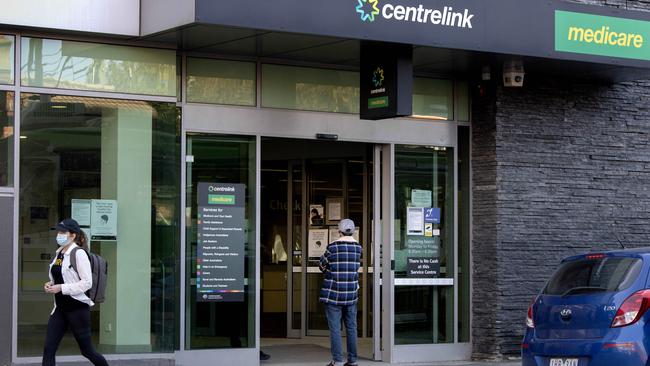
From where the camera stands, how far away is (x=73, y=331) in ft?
32.4

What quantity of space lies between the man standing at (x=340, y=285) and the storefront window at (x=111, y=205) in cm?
178

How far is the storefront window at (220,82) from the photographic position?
12.3m

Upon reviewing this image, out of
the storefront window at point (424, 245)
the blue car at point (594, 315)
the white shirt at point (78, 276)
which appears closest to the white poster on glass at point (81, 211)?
the white shirt at point (78, 276)

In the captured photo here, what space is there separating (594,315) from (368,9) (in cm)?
413

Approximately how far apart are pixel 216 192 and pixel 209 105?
1048mm

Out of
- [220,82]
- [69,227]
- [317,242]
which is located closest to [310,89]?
[220,82]

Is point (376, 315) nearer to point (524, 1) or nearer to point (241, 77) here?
point (241, 77)

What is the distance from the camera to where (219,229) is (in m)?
12.4

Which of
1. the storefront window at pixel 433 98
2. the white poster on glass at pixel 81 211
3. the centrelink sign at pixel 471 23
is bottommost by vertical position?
the white poster on glass at pixel 81 211

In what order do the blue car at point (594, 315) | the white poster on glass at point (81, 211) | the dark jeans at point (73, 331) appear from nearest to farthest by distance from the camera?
the blue car at point (594, 315), the dark jeans at point (73, 331), the white poster on glass at point (81, 211)

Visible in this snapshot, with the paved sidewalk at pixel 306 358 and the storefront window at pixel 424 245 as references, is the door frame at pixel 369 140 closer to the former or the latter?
the storefront window at pixel 424 245

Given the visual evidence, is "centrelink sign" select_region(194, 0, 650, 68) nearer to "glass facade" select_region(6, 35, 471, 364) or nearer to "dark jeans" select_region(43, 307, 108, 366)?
"glass facade" select_region(6, 35, 471, 364)

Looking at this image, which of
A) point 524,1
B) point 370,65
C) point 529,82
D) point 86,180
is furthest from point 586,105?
point 86,180

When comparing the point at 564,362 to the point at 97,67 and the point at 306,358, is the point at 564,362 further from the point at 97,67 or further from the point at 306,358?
the point at 97,67
